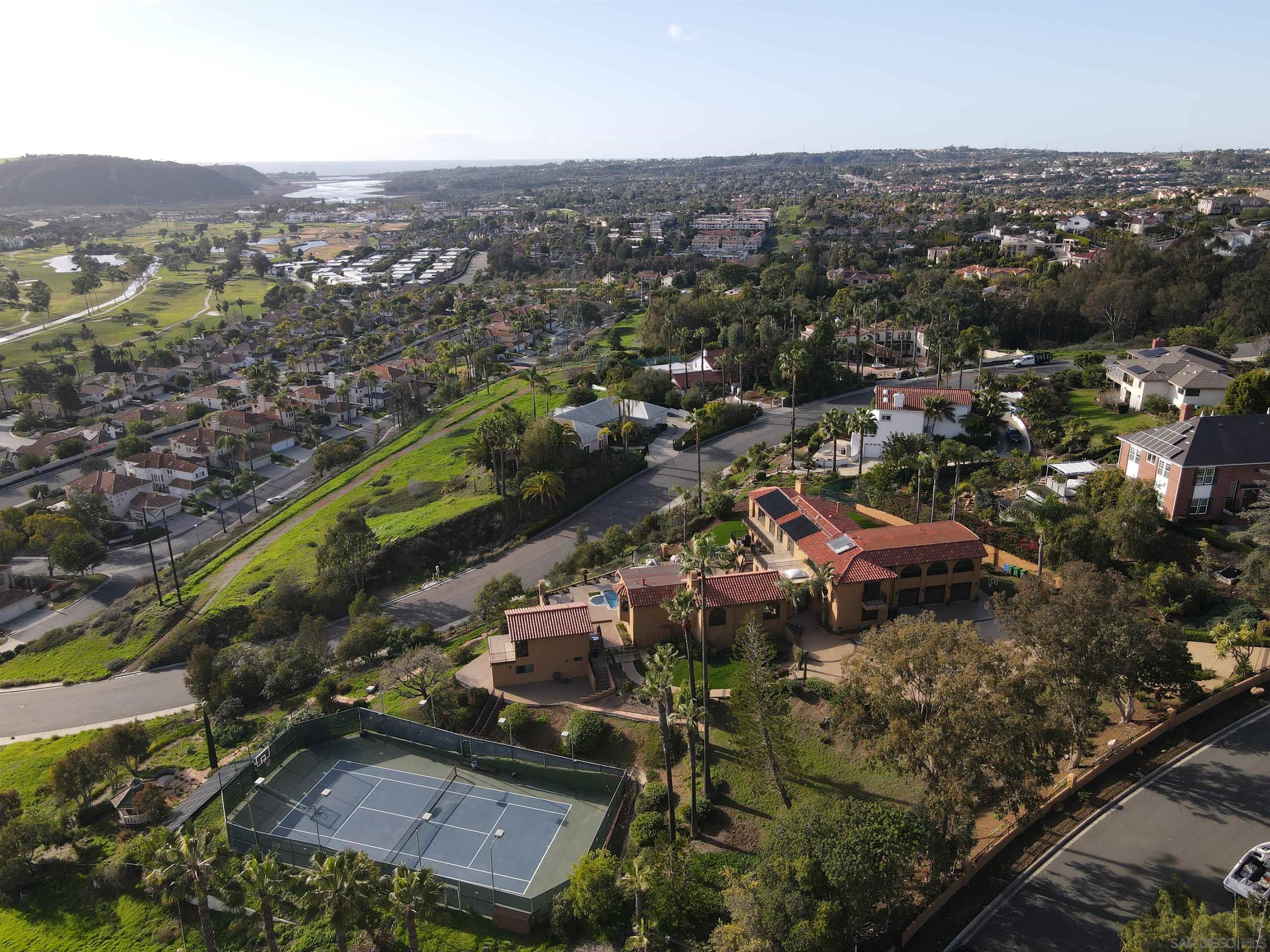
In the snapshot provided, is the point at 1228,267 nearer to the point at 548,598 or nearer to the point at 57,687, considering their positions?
the point at 548,598

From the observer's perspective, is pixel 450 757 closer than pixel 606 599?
Yes

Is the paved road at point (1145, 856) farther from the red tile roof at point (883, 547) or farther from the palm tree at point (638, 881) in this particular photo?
the red tile roof at point (883, 547)

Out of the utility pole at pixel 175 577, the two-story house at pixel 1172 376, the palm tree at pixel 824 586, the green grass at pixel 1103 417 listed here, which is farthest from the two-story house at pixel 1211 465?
the utility pole at pixel 175 577

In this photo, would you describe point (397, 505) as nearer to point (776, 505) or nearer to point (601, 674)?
point (776, 505)

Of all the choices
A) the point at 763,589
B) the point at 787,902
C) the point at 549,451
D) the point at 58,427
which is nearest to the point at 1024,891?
the point at 787,902

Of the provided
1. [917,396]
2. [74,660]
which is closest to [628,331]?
[917,396]

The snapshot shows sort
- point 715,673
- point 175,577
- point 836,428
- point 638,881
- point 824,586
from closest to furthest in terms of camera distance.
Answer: point 638,881, point 715,673, point 824,586, point 836,428, point 175,577
